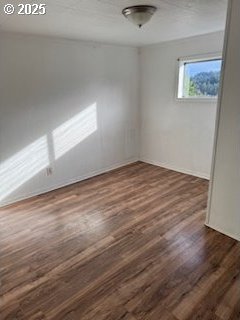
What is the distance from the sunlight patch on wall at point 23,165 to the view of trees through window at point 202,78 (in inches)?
96.0

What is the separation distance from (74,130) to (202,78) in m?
2.15

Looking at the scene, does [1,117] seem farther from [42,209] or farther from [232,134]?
[232,134]

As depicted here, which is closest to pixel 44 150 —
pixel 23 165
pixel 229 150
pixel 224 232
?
pixel 23 165

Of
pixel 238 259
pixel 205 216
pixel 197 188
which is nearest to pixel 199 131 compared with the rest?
pixel 197 188

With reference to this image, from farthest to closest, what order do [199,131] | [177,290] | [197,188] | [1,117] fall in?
1. [199,131]
2. [197,188]
3. [1,117]
4. [177,290]

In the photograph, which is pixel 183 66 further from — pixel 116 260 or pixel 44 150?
pixel 116 260

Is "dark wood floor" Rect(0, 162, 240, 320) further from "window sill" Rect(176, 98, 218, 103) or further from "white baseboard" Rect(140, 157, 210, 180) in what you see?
"window sill" Rect(176, 98, 218, 103)

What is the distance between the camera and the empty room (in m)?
1.89

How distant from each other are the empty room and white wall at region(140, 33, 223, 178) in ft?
0.06

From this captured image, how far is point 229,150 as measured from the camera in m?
2.32

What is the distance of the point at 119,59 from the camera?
4.15 meters

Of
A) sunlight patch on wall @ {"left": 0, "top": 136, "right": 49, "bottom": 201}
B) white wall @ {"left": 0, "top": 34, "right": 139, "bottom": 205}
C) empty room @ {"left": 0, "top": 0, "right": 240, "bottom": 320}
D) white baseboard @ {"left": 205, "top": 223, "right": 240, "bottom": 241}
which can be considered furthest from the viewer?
sunlight patch on wall @ {"left": 0, "top": 136, "right": 49, "bottom": 201}

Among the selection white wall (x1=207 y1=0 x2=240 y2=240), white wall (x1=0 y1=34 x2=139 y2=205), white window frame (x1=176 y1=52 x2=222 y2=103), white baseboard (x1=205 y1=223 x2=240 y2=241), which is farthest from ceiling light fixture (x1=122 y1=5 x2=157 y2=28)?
white baseboard (x1=205 y1=223 x2=240 y2=241)

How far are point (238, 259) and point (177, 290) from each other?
0.70 metres
